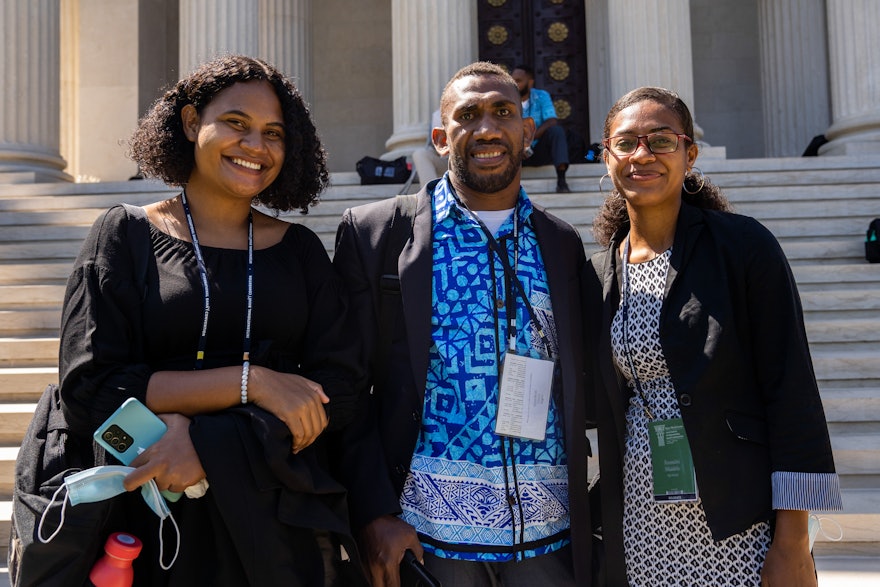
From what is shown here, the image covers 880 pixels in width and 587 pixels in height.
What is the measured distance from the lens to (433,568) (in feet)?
8.57

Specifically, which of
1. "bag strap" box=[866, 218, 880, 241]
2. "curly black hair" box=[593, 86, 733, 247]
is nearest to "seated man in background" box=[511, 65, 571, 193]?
"bag strap" box=[866, 218, 880, 241]

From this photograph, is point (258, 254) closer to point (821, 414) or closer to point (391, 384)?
point (391, 384)

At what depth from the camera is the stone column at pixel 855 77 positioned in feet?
37.5

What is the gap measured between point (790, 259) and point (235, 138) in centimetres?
715

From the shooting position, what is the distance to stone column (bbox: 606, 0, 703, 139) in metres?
11.5

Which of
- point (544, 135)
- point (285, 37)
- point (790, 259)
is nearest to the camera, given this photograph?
point (790, 259)

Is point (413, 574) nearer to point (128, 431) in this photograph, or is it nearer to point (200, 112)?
point (128, 431)

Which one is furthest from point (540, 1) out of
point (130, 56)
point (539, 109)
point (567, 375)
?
point (567, 375)

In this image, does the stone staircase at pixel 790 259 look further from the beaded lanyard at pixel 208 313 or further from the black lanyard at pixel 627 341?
the beaded lanyard at pixel 208 313

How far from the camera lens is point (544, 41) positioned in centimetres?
1567

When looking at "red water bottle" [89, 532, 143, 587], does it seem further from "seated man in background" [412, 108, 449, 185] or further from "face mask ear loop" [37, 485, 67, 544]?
"seated man in background" [412, 108, 449, 185]

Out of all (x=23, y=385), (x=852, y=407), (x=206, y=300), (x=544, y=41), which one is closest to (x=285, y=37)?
(x=544, y=41)

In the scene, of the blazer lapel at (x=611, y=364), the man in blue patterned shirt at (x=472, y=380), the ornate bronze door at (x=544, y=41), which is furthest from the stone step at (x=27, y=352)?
the ornate bronze door at (x=544, y=41)

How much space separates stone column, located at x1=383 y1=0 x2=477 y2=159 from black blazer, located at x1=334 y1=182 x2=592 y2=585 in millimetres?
8806
